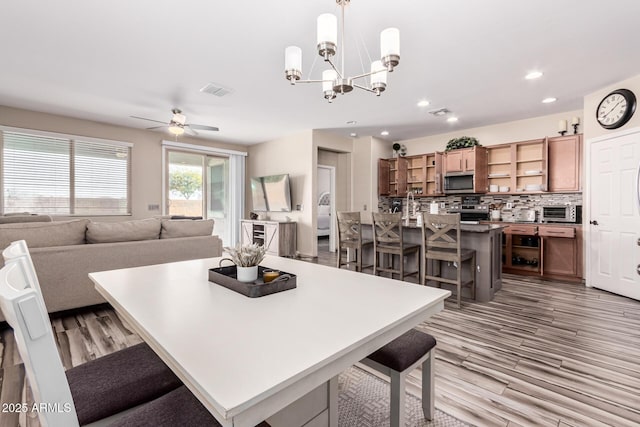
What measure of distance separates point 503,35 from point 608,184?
272 centimetres

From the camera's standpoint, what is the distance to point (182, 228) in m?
3.72

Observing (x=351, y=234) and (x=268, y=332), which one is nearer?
(x=268, y=332)

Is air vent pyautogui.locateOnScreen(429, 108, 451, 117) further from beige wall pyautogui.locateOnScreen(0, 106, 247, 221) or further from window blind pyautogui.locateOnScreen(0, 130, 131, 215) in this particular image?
window blind pyautogui.locateOnScreen(0, 130, 131, 215)

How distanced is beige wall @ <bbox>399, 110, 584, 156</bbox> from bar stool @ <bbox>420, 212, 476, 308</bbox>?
308 cm

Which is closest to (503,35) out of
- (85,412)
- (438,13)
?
(438,13)

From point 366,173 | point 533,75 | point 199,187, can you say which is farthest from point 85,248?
point 366,173

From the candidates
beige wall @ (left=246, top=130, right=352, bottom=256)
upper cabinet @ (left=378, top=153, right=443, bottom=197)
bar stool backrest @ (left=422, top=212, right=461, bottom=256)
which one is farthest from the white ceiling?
bar stool backrest @ (left=422, top=212, right=461, bottom=256)

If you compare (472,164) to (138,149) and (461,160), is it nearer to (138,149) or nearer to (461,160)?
(461,160)

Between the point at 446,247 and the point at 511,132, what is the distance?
347 centimetres

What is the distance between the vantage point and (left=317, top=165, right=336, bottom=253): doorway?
23.3 ft

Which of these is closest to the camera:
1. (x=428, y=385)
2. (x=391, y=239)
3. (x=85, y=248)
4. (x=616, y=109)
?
(x=428, y=385)

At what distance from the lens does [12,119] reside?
488cm

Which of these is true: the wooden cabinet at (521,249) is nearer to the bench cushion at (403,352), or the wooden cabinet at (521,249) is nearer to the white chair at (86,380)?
the bench cushion at (403,352)

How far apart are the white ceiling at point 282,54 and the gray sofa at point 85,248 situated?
1.73 meters
